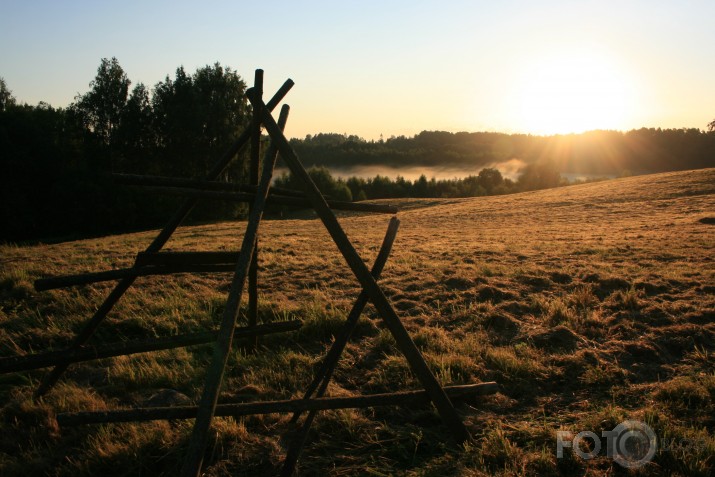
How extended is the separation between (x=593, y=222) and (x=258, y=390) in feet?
74.6

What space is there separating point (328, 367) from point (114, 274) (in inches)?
102

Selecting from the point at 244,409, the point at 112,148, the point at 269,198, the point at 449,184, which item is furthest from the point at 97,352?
the point at 449,184

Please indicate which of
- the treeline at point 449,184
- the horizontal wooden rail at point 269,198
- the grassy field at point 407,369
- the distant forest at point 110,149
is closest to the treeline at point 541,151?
the treeline at point 449,184

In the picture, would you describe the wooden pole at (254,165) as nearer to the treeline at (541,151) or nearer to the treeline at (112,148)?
the treeline at (112,148)

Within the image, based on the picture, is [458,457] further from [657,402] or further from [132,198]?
[132,198]

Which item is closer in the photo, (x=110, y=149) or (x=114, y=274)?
(x=114, y=274)

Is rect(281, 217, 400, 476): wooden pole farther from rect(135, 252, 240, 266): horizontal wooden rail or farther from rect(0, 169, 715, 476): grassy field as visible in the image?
rect(135, 252, 240, 266): horizontal wooden rail

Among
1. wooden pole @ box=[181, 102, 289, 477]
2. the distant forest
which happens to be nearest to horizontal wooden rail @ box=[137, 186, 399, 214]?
wooden pole @ box=[181, 102, 289, 477]

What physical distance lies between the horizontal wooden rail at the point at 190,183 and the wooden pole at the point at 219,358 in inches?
37.1

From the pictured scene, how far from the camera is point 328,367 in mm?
4406

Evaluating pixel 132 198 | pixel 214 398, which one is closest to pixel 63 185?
pixel 132 198

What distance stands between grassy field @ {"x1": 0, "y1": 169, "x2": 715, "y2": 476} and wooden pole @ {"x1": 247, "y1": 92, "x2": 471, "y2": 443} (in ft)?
1.00

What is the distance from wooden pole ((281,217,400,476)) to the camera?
3.81 m

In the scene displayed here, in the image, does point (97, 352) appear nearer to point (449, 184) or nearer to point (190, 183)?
point (190, 183)
